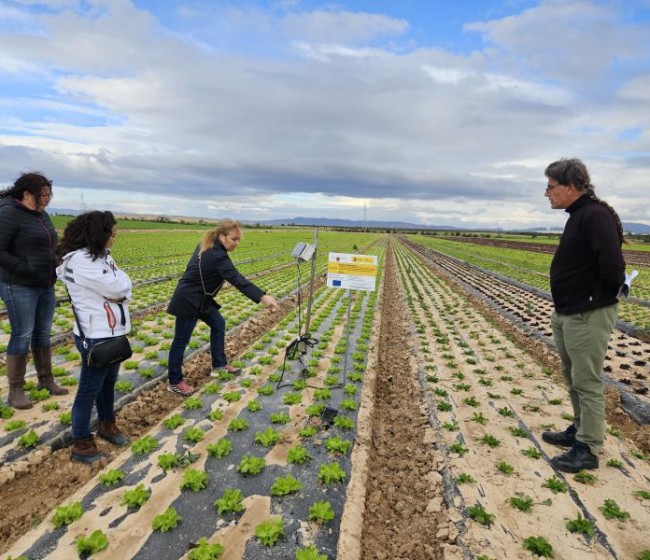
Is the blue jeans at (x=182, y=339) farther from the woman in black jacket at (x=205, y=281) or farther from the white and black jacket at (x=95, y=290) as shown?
the white and black jacket at (x=95, y=290)

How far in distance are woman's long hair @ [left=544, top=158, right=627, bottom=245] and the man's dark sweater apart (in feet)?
0.26

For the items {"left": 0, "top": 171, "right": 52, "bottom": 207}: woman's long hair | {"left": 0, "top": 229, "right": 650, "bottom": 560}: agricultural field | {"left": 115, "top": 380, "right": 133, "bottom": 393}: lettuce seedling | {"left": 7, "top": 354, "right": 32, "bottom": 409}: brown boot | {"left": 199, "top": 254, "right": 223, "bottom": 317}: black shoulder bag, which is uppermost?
{"left": 0, "top": 171, "right": 52, "bottom": 207}: woman's long hair

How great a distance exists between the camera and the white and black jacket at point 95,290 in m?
4.05

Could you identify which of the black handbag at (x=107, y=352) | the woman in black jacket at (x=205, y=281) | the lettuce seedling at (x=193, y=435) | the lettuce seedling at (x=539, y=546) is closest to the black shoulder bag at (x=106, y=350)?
the black handbag at (x=107, y=352)

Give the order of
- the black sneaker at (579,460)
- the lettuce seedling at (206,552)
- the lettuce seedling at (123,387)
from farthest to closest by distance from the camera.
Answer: the lettuce seedling at (123,387), the black sneaker at (579,460), the lettuce seedling at (206,552)

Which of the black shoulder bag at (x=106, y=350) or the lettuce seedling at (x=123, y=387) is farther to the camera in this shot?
the lettuce seedling at (x=123, y=387)

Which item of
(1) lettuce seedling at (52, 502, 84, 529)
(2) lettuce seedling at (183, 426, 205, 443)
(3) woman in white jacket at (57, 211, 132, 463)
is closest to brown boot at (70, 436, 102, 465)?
(3) woman in white jacket at (57, 211, 132, 463)

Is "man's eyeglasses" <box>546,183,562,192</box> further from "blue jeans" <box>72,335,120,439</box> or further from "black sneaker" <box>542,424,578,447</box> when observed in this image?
"blue jeans" <box>72,335,120,439</box>

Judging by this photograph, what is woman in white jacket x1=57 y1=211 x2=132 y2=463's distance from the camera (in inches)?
160

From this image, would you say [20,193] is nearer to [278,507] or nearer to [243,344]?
[278,507]

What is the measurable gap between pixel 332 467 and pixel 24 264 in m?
4.71

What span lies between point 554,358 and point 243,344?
774 cm

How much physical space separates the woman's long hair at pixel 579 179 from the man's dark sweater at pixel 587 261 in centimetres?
8

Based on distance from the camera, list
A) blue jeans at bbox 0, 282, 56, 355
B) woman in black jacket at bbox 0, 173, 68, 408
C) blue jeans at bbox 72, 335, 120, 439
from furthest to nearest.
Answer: blue jeans at bbox 0, 282, 56, 355
woman in black jacket at bbox 0, 173, 68, 408
blue jeans at bbox 72, 335, 120, 439
